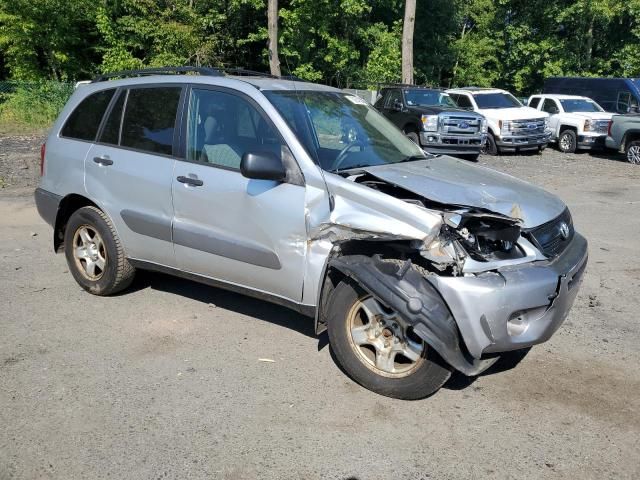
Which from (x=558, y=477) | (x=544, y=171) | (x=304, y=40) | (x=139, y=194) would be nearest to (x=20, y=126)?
(x=304, y=40)

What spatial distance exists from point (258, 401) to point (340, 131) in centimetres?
207

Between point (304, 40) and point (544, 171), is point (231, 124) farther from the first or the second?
point (304, 40)

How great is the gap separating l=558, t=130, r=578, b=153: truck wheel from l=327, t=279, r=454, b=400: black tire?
17.2m

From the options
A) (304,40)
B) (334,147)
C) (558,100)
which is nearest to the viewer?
(334,147)

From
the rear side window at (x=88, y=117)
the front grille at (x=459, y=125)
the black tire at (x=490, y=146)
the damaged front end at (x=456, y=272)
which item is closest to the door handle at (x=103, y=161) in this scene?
the rear side window at (x=88, y=117)

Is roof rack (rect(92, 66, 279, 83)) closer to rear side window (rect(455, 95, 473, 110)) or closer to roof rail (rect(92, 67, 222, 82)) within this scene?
roof rail (rect(92, 67, 222, 82))

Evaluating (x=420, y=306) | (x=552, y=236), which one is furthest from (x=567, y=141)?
(x=420, y=306)

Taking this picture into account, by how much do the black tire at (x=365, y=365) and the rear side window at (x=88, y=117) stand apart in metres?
2.80

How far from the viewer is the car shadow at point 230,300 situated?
16.1 ft

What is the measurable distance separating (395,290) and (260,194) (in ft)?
3.92

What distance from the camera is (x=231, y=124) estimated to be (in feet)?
14.7

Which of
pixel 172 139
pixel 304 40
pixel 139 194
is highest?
pixel 304 40

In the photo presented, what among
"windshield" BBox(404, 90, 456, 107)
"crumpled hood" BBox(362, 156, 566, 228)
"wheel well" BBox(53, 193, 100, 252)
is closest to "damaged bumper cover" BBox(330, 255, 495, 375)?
"crumpled hood" BBox(362, 156, 566, 228)

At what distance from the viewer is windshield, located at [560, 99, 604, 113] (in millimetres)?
19444
